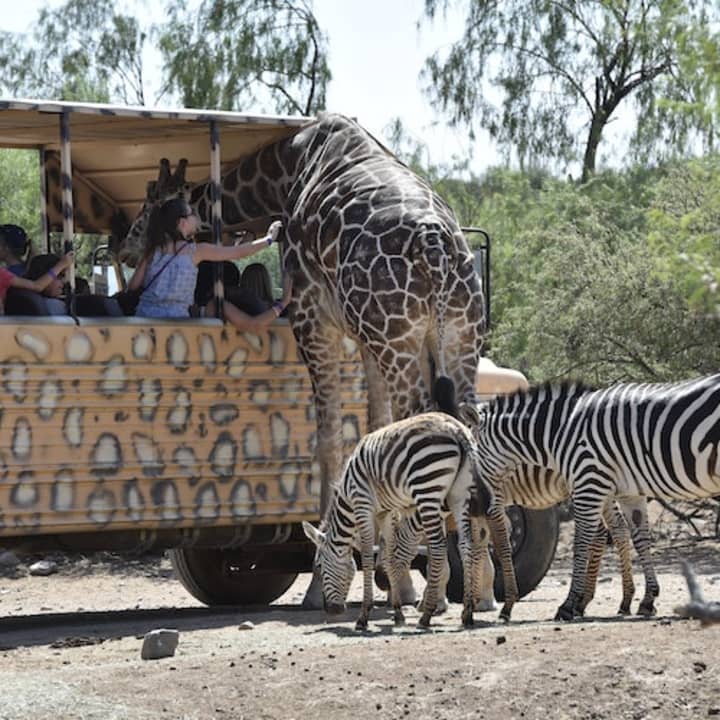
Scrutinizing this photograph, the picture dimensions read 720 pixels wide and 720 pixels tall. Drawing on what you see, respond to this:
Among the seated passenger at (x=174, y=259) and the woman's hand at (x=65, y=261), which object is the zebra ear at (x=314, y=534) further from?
the woman's hand at (x=65, y=261)

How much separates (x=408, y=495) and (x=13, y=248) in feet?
10.4

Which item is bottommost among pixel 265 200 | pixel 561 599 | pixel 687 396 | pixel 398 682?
pixel 561 599

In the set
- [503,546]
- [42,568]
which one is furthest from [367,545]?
[42,568]

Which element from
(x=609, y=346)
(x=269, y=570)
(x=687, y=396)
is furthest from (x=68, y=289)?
(x=609, y=346)

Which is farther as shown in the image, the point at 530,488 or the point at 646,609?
the point at 530,488

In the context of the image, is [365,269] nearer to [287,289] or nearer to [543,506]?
[287,289]

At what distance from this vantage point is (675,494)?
9.40 metres

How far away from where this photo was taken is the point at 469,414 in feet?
32.8

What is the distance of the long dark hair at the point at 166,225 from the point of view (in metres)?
10.8

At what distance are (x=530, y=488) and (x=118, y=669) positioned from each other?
3165 millimetres

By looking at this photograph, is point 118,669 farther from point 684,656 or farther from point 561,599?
point 561,599

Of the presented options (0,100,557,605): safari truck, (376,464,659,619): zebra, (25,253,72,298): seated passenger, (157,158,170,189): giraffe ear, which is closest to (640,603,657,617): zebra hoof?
(376,464,659,619): zebra

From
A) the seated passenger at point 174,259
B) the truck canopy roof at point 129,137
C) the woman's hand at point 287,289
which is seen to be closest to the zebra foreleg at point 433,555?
the woman's hand at point 287,289

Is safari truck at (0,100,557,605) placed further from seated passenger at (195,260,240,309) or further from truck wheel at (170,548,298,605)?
truck wheel at (170,548,298,605)
